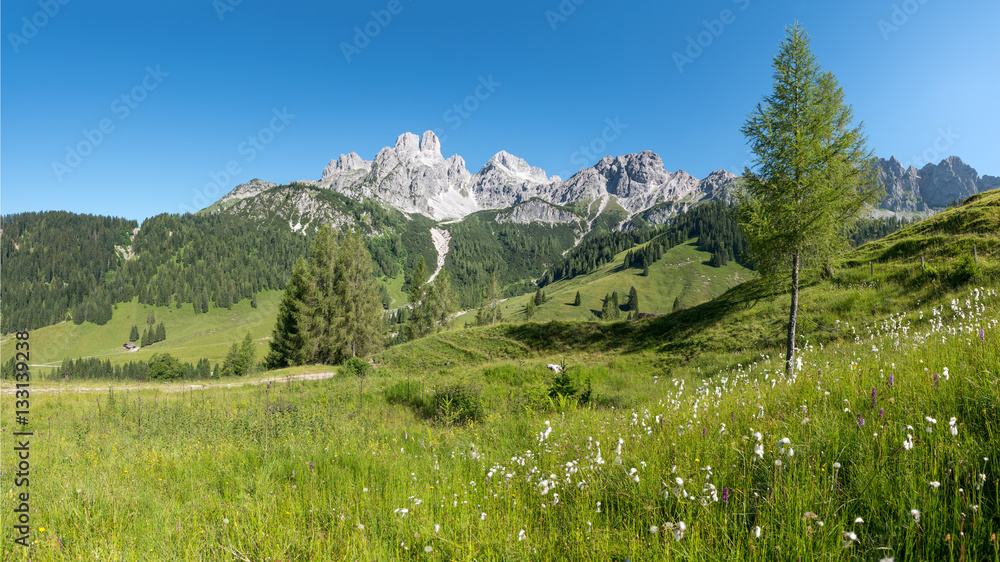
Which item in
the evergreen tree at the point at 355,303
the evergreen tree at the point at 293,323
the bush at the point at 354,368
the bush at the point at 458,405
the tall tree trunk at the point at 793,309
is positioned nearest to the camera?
the tall tree trunk at the point at 793,309

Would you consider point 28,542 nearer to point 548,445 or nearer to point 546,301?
point 548,445

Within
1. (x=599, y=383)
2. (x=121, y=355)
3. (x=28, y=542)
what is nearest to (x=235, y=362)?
(x=599, y=383)

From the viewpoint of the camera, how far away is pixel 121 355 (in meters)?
182

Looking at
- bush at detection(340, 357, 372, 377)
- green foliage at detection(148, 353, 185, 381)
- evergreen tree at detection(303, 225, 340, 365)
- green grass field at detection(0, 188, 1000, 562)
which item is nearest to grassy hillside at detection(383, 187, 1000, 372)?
bush at detection(340, 357, 372, 377)

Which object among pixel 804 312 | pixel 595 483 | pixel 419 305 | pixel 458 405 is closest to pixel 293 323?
pixel 419 305

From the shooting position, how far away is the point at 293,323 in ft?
155

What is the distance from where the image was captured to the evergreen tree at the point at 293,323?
4556cm

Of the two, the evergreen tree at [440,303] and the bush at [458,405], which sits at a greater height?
the evergreen tree at [440,303]

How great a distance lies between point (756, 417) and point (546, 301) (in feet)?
622

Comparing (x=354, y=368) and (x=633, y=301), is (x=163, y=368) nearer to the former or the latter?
(x=354, y=368)

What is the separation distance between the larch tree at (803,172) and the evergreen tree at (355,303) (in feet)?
142

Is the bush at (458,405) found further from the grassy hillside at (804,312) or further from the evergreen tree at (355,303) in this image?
the evergreen tree at (355,303)

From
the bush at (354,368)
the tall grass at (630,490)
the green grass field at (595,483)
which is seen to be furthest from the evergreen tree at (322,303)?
the tall grass at (630,490)

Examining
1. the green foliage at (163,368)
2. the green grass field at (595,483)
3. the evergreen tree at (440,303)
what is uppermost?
the evergreen tree at (440,303)
